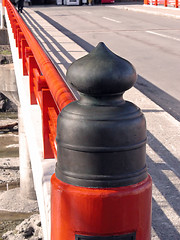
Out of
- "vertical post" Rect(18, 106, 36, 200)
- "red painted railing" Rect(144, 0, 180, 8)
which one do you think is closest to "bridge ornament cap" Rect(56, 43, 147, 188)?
"vertical post" Rect(18, 106, 36, 200)

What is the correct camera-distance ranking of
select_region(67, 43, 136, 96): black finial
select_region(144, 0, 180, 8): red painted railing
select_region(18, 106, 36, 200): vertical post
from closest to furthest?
select_region(67, 43, 136, 96): black finial → select_region(18, 106, 36, 200): vertical post → select_region(144, 0, 180, 8): red painted railing

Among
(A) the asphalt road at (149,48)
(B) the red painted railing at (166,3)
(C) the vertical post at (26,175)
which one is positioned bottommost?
(C) the vertical post at (26,175)

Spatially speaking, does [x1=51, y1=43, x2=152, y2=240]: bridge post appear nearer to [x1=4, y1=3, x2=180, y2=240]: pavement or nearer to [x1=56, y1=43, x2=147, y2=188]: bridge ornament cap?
[x1=56, y1=43, x2=147, y2=188]: bridge ornament cap

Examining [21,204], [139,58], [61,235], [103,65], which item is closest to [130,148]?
[103,65]

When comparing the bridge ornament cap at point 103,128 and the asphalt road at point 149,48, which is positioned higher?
the bridge ornament cap at point 103,128

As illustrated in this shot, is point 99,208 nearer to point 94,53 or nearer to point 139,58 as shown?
point 94,53

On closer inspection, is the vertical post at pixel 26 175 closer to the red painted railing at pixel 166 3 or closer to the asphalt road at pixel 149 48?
the asphalt road at pixel 149 48

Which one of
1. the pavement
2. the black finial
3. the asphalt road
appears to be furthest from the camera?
the asphalt road

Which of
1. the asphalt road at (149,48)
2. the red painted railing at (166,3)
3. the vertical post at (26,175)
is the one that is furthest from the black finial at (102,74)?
the red painted railing at (166,3)

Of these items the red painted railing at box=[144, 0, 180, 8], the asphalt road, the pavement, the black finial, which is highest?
the black finial

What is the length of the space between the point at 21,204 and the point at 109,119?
1524cm

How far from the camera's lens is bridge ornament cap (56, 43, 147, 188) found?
67.4 inches

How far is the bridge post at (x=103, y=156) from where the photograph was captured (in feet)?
5.62

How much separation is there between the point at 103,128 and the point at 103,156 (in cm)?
10
